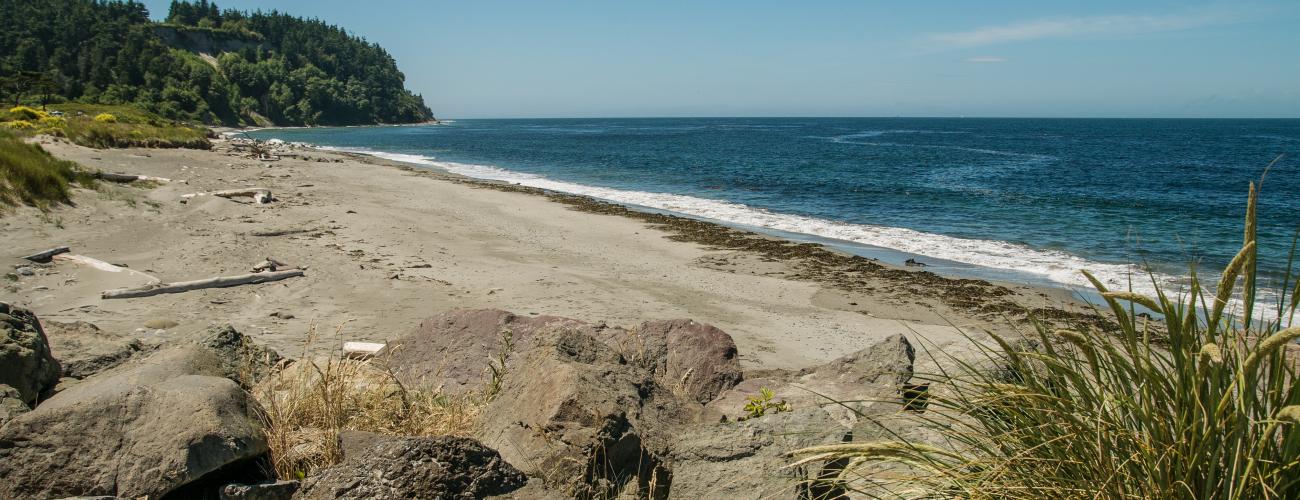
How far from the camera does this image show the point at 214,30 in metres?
134

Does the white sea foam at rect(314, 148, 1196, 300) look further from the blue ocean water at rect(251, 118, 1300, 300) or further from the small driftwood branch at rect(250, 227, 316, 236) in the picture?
the small driftwood branch at rect(250, 227, 316, 236)

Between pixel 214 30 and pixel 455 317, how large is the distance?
157 m

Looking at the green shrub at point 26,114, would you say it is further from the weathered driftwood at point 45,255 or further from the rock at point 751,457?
the rock at point 751,457

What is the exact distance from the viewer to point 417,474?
8.68 ft

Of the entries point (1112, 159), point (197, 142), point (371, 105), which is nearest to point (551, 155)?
point (197, 142)

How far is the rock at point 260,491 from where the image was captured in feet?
9.30

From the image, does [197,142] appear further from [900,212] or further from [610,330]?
[610,330]

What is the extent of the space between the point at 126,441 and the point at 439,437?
4.35 ft

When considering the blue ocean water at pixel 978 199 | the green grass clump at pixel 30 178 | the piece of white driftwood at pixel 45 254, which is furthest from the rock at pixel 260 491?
the green grass clump at pixel 30 178

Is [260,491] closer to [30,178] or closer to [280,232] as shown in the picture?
[280,232]

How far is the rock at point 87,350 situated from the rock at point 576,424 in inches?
112

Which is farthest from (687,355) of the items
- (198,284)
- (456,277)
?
(198,284)

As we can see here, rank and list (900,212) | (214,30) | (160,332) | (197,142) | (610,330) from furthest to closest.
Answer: (214,30), (197,142), (900,212), (160,332), (610,330)

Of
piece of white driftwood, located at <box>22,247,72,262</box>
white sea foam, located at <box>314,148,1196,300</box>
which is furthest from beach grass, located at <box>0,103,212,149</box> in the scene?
piece of white driftwood, located at <box>22,247,72,262</box>
